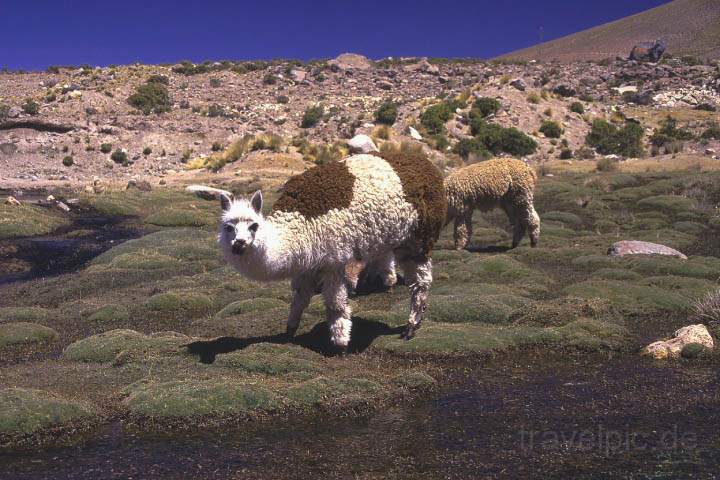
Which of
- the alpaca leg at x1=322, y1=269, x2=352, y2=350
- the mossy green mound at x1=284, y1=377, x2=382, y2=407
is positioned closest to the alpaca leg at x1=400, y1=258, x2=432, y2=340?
the alpaca leg at x1=322, y1=269, x2=352, y2=350

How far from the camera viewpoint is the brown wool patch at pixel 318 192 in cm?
949

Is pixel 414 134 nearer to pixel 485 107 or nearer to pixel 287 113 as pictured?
pixel 485 107

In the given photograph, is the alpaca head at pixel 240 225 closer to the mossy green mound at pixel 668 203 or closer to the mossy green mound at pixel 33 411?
the mossy green mound at pixel 33 411

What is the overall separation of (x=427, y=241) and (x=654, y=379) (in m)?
3.66

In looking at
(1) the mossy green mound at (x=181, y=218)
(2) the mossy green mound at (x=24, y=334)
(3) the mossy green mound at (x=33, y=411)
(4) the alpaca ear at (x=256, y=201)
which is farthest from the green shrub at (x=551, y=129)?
(3) the mossy green mound at (x=33, y=411)

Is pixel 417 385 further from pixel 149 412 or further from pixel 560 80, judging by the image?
pixel 560 80

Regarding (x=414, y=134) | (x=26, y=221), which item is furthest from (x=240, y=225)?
(x=414, y=134)

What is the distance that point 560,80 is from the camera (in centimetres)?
6284

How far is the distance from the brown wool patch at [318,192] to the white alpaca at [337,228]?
0.01 m

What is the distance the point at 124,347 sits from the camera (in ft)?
34.1

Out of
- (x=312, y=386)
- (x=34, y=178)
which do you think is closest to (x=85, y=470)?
(x=312, y=386)

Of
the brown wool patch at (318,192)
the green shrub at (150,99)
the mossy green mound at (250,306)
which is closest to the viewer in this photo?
the brown wool patch at (318,192)

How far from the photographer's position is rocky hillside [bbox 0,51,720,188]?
40156 millimetres

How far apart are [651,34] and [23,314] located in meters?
138
